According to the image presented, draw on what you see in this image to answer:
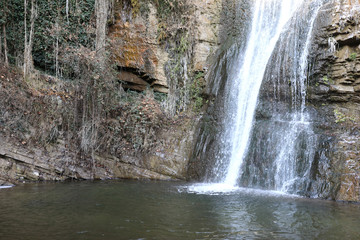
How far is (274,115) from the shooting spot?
10.4 m

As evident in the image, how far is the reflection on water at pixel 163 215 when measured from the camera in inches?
180

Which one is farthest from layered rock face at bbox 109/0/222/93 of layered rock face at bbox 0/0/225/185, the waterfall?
the waterfall

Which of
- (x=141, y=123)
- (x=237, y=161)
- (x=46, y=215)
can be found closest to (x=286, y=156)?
(x=237, y=161)

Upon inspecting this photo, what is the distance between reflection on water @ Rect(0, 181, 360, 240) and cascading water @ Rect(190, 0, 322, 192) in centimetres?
120

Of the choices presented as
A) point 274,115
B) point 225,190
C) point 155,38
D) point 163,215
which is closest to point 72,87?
point 155,38

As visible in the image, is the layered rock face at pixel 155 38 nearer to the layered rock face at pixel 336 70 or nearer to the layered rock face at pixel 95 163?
the layered rock face at pixel 95 163

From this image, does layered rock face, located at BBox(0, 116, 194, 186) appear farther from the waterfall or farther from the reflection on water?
the waterfall

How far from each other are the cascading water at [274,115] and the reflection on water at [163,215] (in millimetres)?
1199

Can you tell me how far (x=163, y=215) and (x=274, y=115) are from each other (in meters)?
6.27

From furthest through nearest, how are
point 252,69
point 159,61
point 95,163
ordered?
point 159,61 → point 252,69 → point 95,163

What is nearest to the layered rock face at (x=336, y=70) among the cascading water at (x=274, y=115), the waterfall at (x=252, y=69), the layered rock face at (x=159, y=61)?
the cascading water at (x=274, y=115)

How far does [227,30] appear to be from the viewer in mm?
13734

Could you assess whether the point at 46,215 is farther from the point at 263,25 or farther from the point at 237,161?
the point at 263,25

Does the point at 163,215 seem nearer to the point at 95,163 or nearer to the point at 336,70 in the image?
the point at 95,163
